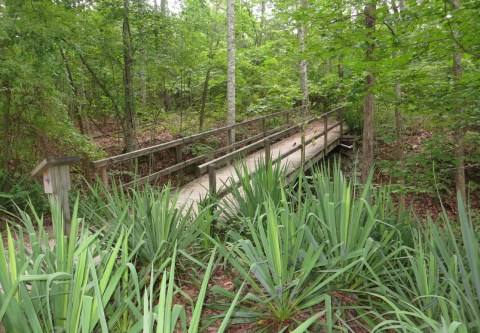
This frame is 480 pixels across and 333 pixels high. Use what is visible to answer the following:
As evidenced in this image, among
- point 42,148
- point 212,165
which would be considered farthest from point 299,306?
point 42,148

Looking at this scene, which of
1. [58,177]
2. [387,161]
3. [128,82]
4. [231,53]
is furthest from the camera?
[231,53]

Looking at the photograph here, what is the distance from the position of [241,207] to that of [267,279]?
4.93 feet

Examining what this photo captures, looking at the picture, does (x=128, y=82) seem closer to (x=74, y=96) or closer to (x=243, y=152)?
(x=74, y=96)

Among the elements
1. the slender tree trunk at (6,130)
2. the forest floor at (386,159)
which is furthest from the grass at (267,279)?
the slender tree trunk at (6,130)

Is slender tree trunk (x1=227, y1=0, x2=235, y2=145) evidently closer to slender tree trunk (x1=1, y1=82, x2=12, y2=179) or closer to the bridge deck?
the bridge deck

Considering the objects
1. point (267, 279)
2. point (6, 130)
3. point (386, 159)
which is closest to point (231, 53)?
point (386, 159)

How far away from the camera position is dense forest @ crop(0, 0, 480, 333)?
1590mm

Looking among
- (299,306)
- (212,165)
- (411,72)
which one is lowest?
(299,306)

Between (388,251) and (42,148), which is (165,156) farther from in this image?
(388,251)

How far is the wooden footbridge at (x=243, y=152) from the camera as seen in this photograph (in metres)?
4.63

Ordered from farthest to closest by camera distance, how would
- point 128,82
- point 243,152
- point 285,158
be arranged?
point 285,158 → point 128,82 → point 243,152

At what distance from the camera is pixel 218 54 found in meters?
12.2

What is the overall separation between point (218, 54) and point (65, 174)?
1001 cm

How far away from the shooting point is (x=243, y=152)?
17.6 ft
